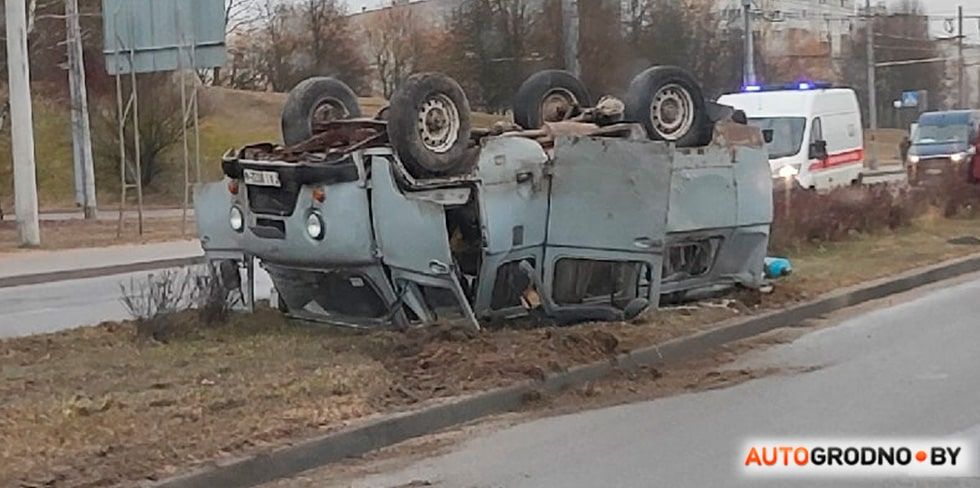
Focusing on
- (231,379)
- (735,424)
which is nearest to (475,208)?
(231,379)

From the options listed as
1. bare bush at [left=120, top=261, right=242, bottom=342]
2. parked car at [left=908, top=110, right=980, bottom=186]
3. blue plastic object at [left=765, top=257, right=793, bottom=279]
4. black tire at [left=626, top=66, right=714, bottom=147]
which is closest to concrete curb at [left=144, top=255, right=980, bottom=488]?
blue plastic object at [left=765, top=257, right=793, bottom=279]

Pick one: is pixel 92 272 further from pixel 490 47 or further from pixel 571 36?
pixel 490 47

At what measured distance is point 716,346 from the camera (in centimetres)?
1090

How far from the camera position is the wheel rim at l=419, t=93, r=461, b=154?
33.4ft

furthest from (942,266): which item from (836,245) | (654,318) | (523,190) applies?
(523,190)

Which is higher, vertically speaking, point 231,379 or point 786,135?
point 786,135

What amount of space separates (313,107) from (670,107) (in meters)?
2.79

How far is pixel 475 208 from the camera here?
10.3m

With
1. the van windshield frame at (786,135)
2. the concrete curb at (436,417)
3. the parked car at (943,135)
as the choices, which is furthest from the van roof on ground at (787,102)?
the concrete curb at (436,417)

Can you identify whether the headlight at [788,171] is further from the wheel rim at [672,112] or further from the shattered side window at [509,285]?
the shattered side window at [509,285]

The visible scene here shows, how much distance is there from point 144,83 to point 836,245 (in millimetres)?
29785

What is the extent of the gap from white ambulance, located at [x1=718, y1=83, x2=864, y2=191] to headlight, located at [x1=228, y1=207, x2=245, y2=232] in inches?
518

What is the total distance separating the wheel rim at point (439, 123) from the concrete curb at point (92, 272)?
9.25m

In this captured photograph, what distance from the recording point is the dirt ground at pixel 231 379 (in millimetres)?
7090
